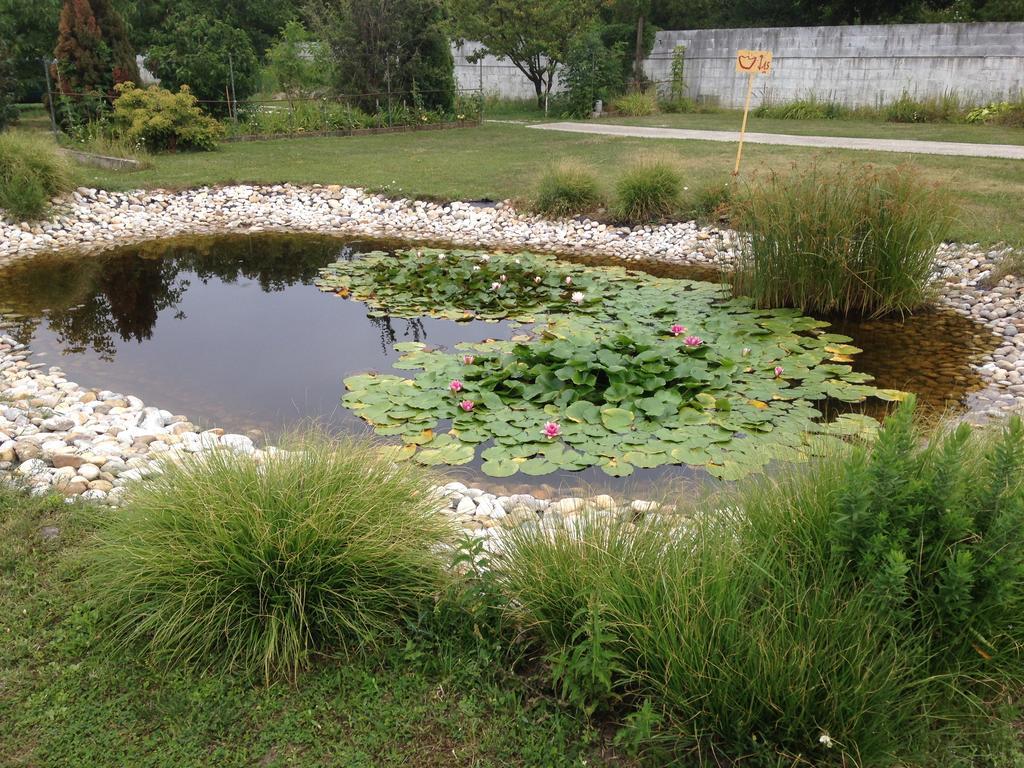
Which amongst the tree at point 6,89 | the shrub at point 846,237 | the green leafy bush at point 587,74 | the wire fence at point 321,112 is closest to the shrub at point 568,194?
the shrub at point 846,237

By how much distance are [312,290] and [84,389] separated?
8.37 feet

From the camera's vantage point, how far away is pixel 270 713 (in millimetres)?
2148

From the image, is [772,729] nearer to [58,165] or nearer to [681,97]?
[58,165]

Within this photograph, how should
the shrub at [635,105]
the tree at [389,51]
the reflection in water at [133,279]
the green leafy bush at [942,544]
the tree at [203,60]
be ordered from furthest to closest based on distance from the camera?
the shrub at [635,105] → the tree at [389,51] → the tree at [203,60] → the reflection in water at [133,279] → the green leafy bush at [942,544]

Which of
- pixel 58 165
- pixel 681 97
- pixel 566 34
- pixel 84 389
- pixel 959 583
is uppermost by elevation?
pixel 566 34

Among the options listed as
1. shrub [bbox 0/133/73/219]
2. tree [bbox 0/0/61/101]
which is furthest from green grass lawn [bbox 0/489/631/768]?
tree [bbox 0/0/61/101]

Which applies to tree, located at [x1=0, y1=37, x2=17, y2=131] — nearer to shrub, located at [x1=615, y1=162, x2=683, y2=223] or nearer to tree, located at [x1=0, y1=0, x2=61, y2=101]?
tree, located at [x1=0, y1=0, x2=61, y2=101]

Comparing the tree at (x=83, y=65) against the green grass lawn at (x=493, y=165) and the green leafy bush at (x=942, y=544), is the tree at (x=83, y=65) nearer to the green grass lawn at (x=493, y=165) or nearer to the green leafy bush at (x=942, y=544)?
the green grass lawn at (x=493, y=165)

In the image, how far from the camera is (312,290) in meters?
7.18

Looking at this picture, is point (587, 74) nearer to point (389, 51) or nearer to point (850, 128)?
point (389, 51)

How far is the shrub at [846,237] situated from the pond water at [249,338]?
287 millimetres

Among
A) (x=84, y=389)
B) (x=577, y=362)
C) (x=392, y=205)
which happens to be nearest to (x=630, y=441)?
(x=577, y=362)

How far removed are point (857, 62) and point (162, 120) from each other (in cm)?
1536

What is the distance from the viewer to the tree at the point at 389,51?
16109 millimetres
